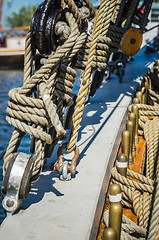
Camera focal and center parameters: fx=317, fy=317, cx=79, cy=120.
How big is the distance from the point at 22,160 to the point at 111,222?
0.44 meters

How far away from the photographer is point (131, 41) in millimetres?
3195

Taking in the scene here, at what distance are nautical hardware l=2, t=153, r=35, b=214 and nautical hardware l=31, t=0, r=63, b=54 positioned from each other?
1.92ft

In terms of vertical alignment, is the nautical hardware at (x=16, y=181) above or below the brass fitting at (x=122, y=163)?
above

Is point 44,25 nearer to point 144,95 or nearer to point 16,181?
point 16,181

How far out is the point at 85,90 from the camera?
163cm

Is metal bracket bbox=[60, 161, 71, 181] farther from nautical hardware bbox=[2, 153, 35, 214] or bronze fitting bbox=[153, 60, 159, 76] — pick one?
bronze fitting bbox=[153, 60, 159, 76]

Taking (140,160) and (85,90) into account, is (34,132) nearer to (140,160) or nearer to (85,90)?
(85,90)

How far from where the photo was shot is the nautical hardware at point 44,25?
1.52 meters

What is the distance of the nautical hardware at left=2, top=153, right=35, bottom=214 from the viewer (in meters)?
1.28

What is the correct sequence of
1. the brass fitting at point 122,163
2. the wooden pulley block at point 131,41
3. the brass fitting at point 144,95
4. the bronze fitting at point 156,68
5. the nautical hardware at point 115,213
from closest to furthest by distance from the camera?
the nautical hardware at point 115,213 < the brass fitting at point 122,163 < the wooden pulley block at point 131,41 < the brass fitting at point 144,95 < the bronze fitting at point 156,68

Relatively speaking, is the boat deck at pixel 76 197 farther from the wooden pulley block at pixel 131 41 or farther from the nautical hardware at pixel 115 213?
the wooden pulley block at pixel 131 41

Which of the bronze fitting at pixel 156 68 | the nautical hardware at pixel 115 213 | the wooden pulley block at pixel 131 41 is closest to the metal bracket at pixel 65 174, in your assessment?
the nautical hardware at pixel 115 213

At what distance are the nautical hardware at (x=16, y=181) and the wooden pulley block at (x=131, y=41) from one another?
2.13 meters

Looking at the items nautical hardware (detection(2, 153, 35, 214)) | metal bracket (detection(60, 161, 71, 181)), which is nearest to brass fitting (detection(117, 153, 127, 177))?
metal bracket (detection(60, 161, 71, 181))
